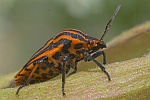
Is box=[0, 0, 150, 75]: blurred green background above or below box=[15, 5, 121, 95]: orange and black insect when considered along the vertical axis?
above

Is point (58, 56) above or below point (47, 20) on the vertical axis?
below

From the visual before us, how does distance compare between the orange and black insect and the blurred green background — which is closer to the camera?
the orange and black insect

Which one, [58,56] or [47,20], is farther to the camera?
[47,20]

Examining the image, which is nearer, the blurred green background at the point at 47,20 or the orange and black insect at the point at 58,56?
the orange and black insect at the point at 58,56

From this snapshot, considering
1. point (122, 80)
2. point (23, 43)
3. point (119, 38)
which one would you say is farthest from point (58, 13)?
point (122, 80)

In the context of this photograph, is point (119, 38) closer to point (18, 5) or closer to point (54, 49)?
point (54, 49)
